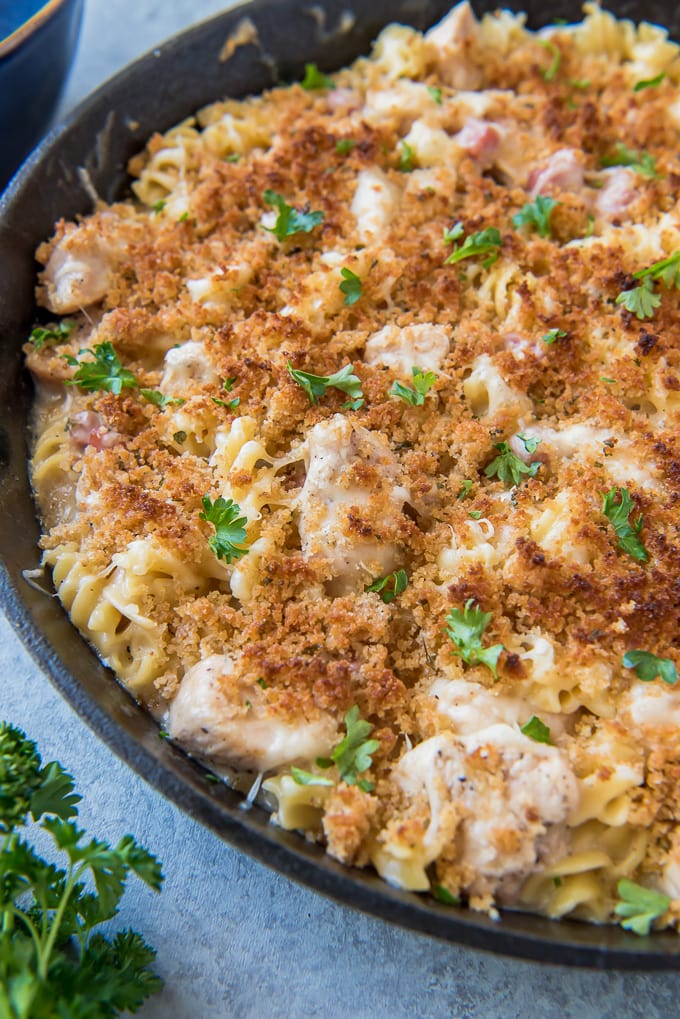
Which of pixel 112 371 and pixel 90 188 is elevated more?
pixel 90 188

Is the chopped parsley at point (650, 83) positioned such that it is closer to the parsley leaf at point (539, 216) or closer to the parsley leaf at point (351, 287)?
the parsley leaf at point (539, 216)

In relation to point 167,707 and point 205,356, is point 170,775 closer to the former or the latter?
point 167,707

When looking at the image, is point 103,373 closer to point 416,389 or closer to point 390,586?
point 416,389

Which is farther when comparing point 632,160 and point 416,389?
point 632,160

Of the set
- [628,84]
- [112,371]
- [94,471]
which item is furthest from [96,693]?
[628,84]

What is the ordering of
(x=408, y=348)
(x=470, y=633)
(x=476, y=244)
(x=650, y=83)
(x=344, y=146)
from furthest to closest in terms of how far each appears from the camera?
1. (x=650, y=83)
2. (x=344, y=146)
3. (x=476, y=244)
4. (x=408, y=348)
5. (x=470, y=633)

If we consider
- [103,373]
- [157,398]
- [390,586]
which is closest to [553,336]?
[390,586]
